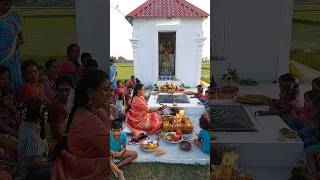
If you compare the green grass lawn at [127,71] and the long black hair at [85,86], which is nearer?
the long black hair at [85,86]

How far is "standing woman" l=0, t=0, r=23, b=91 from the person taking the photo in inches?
128

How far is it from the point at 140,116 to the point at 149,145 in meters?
0.30

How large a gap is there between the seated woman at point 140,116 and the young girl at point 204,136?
1.17ft

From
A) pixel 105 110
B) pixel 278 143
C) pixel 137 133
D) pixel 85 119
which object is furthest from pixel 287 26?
pixel 85 119

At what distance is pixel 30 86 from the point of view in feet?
10.5

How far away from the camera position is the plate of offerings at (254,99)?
3629 millimetres

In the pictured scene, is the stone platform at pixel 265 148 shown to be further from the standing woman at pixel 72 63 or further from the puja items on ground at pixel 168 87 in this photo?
the standing woman at pixel 72 63

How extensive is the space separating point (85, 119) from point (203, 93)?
140 centimetres

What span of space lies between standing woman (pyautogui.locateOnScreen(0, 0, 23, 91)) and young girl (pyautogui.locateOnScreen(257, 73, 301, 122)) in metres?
2.17

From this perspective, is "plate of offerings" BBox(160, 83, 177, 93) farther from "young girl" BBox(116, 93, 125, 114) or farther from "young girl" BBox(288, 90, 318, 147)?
"young girl" BBox(288, 90, 318, 147)

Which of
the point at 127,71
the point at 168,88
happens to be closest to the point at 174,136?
the point at 168,88

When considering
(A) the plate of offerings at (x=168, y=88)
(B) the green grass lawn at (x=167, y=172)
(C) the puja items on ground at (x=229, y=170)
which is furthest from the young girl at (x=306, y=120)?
(A) the plate of offerings at (x=168, y=88)

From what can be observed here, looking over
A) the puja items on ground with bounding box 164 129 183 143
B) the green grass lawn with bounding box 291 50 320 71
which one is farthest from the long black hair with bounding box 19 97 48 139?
the green grass lawn with bounding box 291 50 320 71

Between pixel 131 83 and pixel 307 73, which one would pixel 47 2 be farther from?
pixel 307 73
